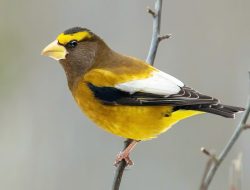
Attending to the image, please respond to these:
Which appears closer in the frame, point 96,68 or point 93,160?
point 96,68

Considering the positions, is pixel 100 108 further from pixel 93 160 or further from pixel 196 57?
pixel 196 57

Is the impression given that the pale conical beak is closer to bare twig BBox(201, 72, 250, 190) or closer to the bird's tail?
the bird's tail

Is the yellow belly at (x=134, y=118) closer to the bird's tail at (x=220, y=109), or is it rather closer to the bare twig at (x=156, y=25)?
the bird's tail at (x=220, y=109)

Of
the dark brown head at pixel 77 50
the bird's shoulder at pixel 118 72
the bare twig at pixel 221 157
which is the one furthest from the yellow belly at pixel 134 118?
the bare twig at pixel 221 157

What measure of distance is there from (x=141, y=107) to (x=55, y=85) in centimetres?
300

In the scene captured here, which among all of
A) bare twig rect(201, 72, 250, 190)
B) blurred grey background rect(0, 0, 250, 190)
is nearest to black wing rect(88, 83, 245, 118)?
bare twig rect(201, 72, 250, 190)

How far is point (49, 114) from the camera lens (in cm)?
624

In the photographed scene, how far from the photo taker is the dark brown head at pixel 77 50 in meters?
3.39

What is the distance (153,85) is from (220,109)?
343 mm

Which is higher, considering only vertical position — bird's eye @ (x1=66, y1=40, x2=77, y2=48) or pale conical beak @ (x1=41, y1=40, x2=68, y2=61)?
bird's eye @ (x1=66, y1=40, x2=77, y2=48)

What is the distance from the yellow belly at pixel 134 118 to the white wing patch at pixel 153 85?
0.08m

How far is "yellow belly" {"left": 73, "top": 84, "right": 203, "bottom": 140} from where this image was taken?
318 cm

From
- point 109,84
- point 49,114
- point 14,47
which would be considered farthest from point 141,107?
point 14,47

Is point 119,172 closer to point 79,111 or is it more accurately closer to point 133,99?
point 133,99
